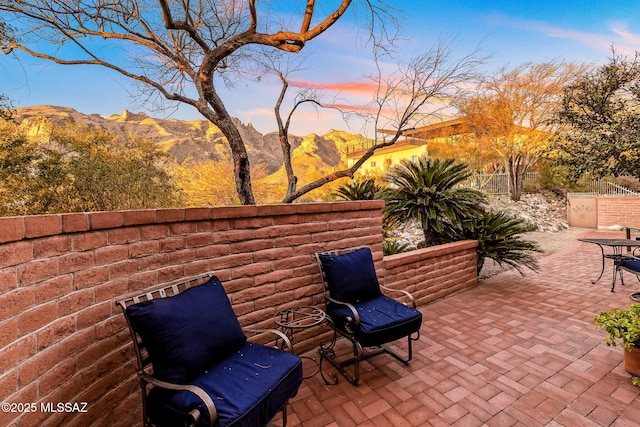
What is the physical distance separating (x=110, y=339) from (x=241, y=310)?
0.85 metres

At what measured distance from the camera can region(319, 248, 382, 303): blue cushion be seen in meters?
2.39

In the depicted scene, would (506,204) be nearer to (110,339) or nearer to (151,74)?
(151,74)

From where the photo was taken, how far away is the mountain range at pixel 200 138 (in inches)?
178

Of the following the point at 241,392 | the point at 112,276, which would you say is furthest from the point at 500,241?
the point at 112,276

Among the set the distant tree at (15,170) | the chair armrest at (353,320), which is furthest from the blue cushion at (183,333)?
the distant tree at (15,170)

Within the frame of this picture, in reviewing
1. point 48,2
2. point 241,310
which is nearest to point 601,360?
point 241,310

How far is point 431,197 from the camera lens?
4.06 meters

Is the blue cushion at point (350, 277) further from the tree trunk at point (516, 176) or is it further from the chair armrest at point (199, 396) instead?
the tree trunk at point (516, 176)

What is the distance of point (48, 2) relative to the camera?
3.83 metres

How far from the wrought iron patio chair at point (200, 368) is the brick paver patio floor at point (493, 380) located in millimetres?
555

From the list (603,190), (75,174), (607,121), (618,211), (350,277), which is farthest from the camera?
(603,190)

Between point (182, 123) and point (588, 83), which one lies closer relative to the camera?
point (588, 83)

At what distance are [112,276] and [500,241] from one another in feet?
15.2

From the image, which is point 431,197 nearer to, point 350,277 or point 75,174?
point 350,277
